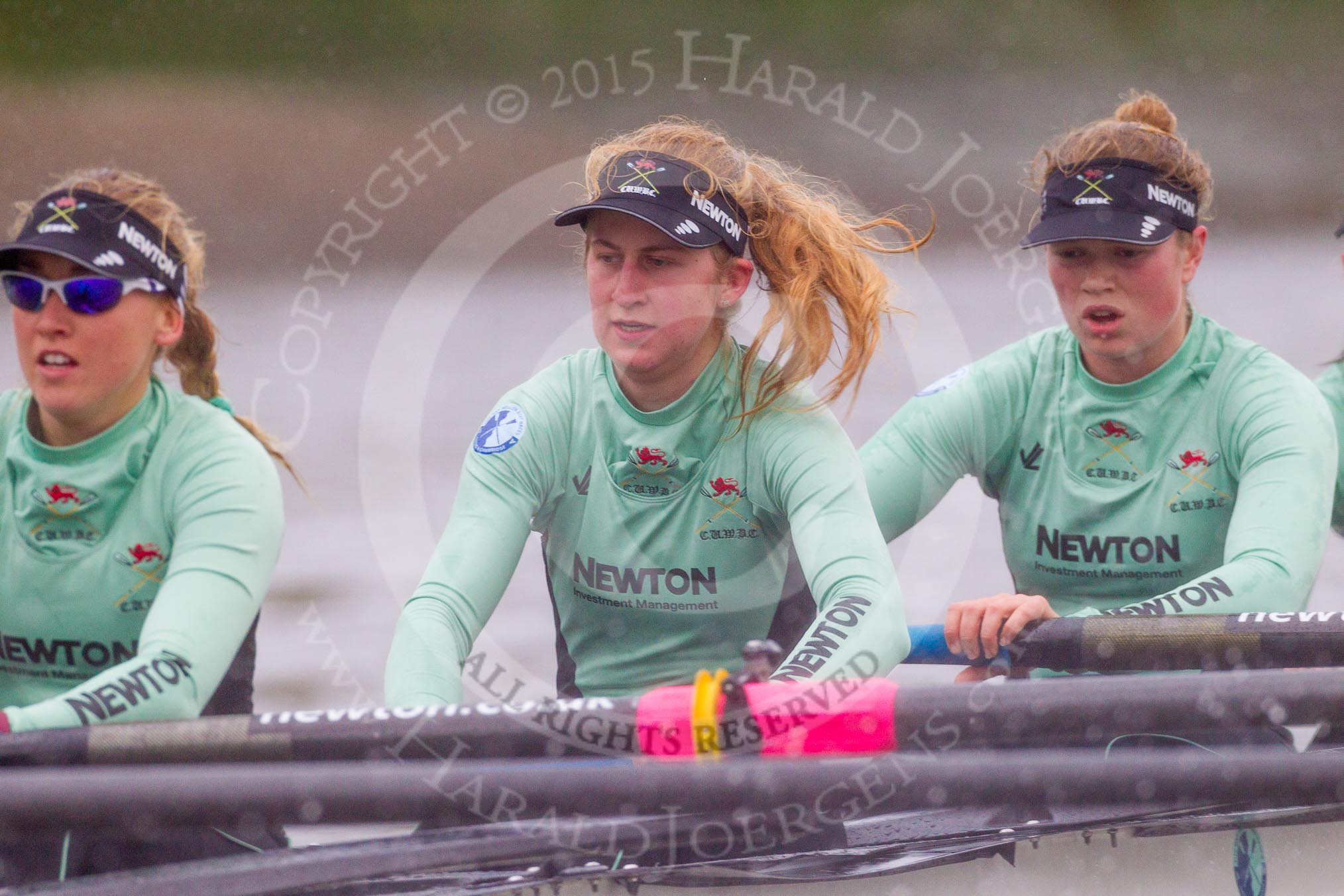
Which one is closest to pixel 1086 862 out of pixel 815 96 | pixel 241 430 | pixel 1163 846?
pixel 1163 846

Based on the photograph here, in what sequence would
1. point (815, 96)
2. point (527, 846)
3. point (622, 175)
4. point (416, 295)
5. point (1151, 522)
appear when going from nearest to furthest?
point (527, 846), point (622, 175), point (1151, 522), point (416, 295), point (815, 96)

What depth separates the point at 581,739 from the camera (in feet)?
6.90

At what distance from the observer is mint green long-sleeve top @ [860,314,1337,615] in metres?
2.69

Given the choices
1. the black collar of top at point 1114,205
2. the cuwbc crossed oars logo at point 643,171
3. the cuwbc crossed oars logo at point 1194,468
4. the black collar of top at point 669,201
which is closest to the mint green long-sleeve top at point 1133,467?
the cuwbc crossed oars logo at point 1194,468

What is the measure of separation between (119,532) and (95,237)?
1.53 ft

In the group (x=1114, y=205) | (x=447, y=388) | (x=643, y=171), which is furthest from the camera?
(x=447, y=388)

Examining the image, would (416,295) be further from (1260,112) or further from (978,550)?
(1260,112)

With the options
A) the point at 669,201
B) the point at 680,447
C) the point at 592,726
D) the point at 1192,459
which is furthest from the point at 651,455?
the point at 1192,459

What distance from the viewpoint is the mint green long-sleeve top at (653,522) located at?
2506 mm

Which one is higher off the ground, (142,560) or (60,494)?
(60,494)

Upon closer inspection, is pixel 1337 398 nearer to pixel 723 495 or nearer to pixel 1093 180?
pixel 1093 180

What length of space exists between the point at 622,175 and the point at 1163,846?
4.43ft

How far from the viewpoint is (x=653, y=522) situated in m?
2.62

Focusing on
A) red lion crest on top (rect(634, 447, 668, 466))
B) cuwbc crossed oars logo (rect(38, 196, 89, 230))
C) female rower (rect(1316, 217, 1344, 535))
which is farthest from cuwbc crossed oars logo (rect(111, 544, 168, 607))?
female rower (rect(1316, 217, 1344, 535))
